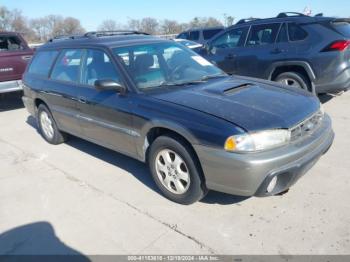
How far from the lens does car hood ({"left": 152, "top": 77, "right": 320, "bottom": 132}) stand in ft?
9.80

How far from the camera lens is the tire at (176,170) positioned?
10.6 feet

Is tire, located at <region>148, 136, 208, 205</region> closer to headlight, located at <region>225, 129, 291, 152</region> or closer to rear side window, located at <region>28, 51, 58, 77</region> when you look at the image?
headlight, located at <region>225, 129, 291, 152</region>

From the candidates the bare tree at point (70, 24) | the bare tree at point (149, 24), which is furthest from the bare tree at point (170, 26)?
the bare tree at point (70, 24)

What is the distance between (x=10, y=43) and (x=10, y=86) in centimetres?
140

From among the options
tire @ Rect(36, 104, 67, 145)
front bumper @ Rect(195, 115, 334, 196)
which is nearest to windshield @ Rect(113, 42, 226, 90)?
front bumper @ Rect(195, 115, 334, 196)

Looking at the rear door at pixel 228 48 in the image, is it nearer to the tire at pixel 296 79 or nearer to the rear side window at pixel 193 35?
the tire at pixel 296 79

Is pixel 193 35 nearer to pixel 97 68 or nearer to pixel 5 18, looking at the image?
pixel 97 68

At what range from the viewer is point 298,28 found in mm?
6434

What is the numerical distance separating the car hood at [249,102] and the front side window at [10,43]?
268 inches

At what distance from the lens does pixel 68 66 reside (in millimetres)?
4832

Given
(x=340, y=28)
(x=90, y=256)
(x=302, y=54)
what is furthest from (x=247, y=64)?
(x=90, y=256)

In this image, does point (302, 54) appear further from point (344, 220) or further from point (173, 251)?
point (173, 251)

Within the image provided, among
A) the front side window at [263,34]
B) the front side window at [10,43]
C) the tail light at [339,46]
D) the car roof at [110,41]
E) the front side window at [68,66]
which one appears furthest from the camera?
the front side window at [10,43]

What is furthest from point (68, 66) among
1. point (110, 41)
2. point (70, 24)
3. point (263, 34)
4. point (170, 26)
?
point (70, 24)
